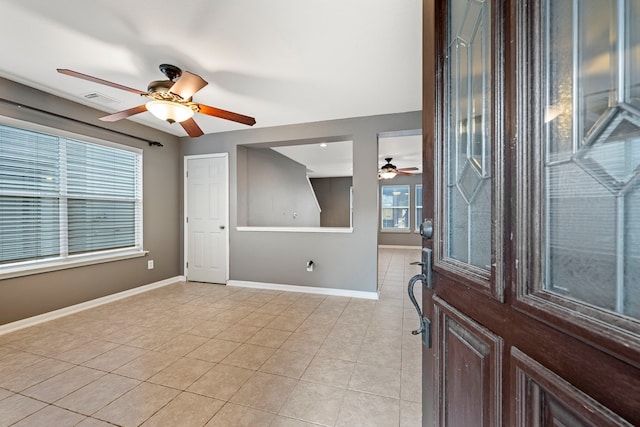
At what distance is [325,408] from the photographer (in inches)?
62.9

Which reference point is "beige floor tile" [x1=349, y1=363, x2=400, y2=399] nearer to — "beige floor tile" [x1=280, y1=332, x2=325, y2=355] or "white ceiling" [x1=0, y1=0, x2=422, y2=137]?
"beige floor tile" [x1=280, y1=332, x2=325, y2=355]

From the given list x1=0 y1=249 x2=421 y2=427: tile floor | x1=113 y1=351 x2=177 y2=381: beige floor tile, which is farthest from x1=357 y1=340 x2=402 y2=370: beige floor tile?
x1=113 y1=351 x2=177 y2=381: beige floor tile

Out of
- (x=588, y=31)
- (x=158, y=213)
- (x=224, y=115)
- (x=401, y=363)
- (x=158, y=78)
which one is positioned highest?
(x=158, y=78)

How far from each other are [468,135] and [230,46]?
6.69 ft

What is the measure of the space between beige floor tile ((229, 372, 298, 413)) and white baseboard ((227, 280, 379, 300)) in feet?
6.31

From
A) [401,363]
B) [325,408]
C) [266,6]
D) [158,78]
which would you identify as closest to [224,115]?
[158,78]

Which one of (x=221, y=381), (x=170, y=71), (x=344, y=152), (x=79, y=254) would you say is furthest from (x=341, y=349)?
(x=344, y=152)

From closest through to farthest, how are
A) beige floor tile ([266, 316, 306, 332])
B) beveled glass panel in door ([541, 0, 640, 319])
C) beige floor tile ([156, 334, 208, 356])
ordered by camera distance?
beveled glass panel in door ([541, 0, 640, 319]) < beige floor tile ([156, 334, 208, 356]) < beige floor tile ([266, 316, 306, 332])

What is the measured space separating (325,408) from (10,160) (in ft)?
12.1

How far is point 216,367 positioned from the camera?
201 cm

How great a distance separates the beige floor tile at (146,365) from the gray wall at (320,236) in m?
2.02

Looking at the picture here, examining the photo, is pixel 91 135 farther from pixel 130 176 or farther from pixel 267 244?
pixel 267 244

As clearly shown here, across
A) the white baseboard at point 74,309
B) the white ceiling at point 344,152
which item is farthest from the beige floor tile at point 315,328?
the white ceiling at point 344,152

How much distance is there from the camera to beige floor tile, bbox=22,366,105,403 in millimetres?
1691
